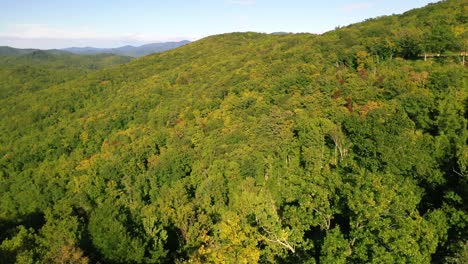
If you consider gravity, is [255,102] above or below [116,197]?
Answer: above

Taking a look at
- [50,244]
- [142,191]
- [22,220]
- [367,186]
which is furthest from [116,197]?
[367,186]

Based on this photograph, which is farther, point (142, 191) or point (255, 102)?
point (255, 102)

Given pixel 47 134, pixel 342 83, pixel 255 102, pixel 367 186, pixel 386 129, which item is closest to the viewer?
pixel 367 186

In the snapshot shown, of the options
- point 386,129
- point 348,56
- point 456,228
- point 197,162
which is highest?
point 348,56

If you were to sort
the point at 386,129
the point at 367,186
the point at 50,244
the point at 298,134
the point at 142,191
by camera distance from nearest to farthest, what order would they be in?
the point at 367,186 < the point at 50,244 < the point at 386,129 < the point at 298,134 < the point at 142,191

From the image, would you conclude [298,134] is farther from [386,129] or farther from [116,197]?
[116,197]

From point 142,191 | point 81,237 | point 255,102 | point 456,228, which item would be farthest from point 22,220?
point 456,228
